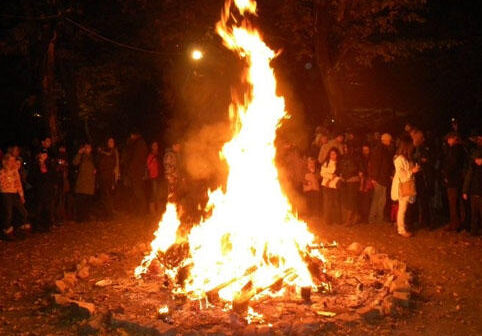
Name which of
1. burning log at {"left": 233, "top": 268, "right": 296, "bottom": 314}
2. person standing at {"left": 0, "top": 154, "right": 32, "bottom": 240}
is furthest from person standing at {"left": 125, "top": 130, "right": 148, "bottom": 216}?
burning log at {"left": 233, "top": 268, "right": 296, "bottom": 314}

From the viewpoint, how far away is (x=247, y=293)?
6938 mm

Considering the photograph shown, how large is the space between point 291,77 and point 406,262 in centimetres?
1346

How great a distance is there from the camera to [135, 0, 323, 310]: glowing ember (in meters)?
7.66

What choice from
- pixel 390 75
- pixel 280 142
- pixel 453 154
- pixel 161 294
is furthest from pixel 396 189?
pixel 390 75

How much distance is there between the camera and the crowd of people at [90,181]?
40.8 feet

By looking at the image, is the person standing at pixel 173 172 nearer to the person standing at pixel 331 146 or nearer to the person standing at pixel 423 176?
the person standing at pixel 331 146

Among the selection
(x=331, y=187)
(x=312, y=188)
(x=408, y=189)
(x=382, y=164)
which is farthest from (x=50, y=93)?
(x=408, y=189)

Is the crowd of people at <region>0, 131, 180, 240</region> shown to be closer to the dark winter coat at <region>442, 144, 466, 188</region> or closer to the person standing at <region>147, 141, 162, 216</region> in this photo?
the person standing at <region>147, 141, 162, 216</region>

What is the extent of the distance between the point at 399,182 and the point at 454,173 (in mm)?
1280

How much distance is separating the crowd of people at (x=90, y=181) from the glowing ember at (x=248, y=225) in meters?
3.84

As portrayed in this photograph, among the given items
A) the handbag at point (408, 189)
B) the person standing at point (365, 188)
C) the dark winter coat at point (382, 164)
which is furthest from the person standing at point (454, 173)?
the person standing at point (365, 188)

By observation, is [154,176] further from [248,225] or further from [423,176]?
[423,176]

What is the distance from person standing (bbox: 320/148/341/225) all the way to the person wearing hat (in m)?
2.72

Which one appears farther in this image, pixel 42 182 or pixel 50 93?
pixel 50 93
